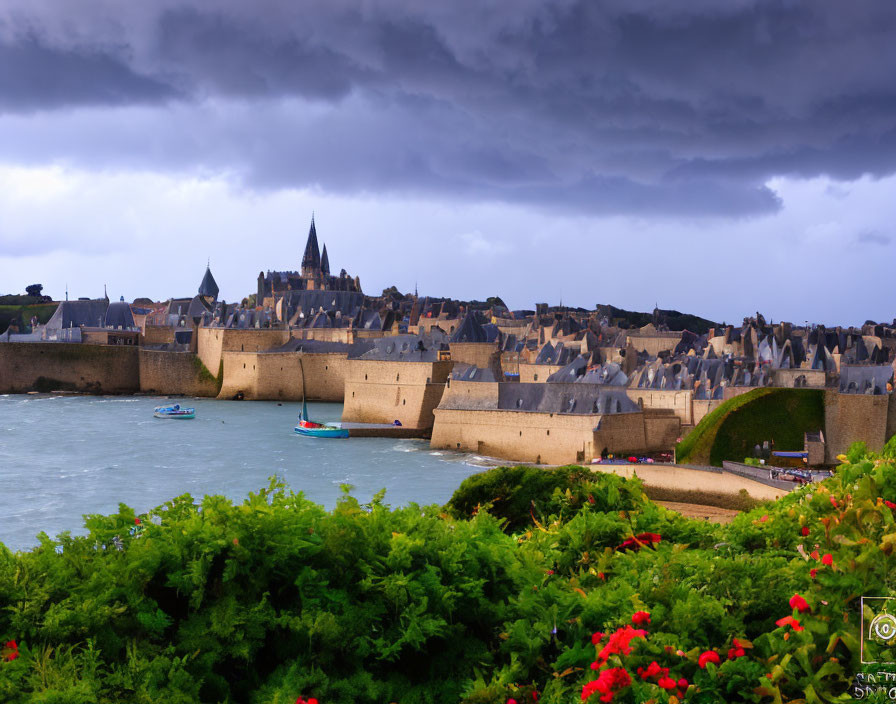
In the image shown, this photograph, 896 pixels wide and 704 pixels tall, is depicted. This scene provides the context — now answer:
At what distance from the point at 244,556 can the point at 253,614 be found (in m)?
0.31

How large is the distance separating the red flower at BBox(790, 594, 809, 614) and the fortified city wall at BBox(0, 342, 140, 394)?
59.5 metres

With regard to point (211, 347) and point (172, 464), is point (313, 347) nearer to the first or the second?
point (211, 347)

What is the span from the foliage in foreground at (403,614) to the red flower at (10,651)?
0.04 feet

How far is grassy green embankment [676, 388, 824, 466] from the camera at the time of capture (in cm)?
2784

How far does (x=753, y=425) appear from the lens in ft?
92.6

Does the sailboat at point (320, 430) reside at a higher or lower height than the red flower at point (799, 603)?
lower

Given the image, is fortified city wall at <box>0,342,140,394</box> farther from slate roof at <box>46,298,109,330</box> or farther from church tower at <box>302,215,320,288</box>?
church tower at <box>302,215,320,288</box>

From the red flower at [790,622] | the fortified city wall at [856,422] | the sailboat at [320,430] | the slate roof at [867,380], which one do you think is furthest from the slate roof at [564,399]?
the red flower at [790,622]

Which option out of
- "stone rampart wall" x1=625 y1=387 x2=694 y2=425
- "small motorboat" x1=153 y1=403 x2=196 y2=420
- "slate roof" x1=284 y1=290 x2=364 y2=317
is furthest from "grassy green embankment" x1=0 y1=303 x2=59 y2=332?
"stone rampart wall" x1=625 y1=387 x2=694 y2=425

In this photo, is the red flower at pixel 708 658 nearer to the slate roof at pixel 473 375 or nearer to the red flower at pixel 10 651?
the red flower at pixel 10 651

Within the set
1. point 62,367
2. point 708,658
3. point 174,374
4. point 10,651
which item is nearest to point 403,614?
point 708,658

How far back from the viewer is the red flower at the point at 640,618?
5.07 meters

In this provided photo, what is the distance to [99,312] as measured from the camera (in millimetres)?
65312

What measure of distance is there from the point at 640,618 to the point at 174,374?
57.6m
